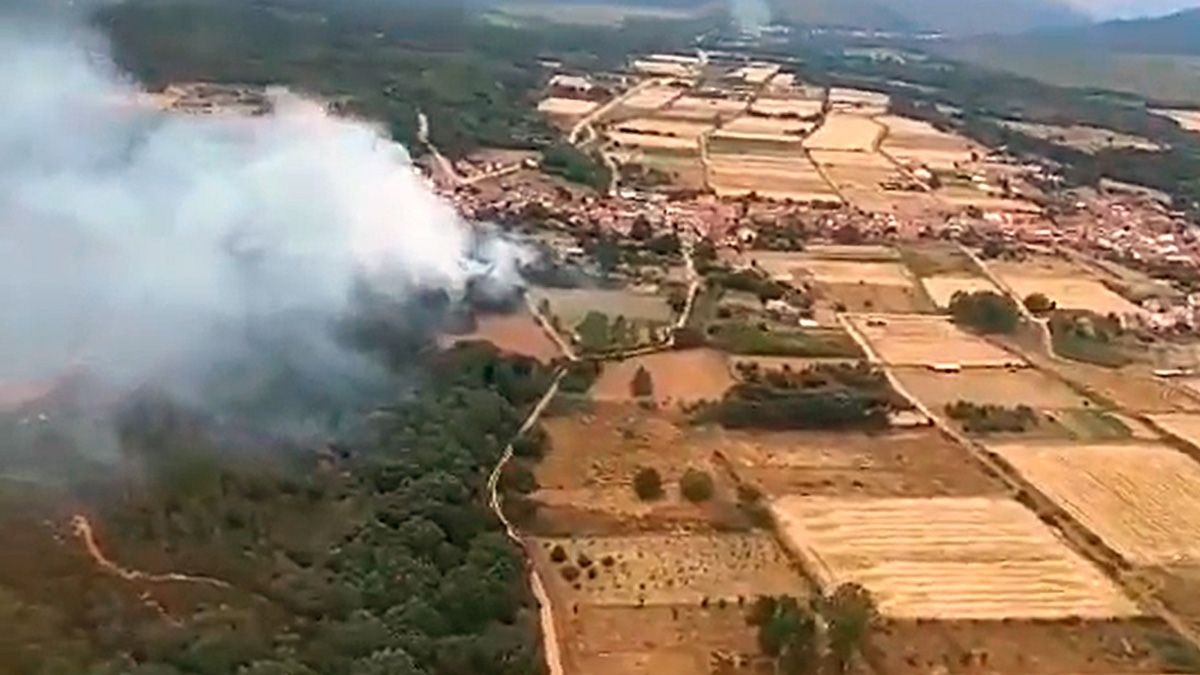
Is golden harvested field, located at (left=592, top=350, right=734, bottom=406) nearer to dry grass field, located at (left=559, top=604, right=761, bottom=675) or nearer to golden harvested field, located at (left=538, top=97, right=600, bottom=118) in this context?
dry grass field, located at (left=559, top=604, right=761, bottom=675)

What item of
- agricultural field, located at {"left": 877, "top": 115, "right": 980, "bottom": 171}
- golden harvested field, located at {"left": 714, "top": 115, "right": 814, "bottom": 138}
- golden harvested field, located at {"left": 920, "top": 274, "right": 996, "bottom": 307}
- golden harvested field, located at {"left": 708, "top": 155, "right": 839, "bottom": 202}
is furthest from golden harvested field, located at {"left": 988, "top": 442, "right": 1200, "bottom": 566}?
golden harvested field, located at {"left": 714, "top": 115, "right": 814, "bottom": 138}

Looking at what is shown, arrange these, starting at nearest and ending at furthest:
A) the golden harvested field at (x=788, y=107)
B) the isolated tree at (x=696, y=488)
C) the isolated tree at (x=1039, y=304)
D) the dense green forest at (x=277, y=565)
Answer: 1. the dense green forest at (x=277, y=565)
2. the isolated tree at (x=696, y=488)
3. the isolated tree at (x=1039, y=304)
4. the golden harvested field at (x=788, y=107)

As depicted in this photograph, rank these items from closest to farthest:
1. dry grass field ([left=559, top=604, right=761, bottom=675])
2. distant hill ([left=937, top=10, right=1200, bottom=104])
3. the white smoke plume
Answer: dry grass field ([left=559, top=604, right=761, bottom=675]) → the white smoke plume → distant hill ([left=937, top=10, right=1200, bottom=104])

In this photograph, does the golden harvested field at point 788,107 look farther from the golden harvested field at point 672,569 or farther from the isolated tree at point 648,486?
the golden harvested field at point 672,569

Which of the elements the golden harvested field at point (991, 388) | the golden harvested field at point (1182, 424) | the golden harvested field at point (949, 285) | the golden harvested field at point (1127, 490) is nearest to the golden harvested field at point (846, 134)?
the golden harvested field at point (949, 285)

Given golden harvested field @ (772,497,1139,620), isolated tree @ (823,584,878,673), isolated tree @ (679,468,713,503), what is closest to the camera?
isolated tree @ (823,584,878,673)

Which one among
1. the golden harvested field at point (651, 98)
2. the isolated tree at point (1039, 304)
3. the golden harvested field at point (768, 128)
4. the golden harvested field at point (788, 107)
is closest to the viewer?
the isolated tree at point (1039, 304)

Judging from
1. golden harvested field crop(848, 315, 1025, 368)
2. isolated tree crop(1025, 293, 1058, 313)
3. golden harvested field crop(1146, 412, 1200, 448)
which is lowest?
isolated tree crop(1025, 293, 1058, 313)
